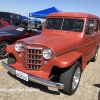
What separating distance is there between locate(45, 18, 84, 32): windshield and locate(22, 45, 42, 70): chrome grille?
1.53 metres

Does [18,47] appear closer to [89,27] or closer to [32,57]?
[32,57]

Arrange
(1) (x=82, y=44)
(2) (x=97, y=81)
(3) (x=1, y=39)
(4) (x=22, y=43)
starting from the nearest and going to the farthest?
(4) (x=22, y=43)
(1) (x=82, y=44)
(2) (x=97, y=81)
(3) (x=1, y=39)

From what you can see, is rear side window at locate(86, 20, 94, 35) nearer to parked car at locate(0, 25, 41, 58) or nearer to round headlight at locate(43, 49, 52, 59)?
round headlight at locate(43, 49, 52, 59)

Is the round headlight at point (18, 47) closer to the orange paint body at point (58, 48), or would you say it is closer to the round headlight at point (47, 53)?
the orange paint body at point (58, 48)

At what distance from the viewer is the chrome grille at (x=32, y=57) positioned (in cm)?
330

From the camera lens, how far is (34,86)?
3.90m

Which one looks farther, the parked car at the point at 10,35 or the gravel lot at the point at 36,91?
the parked car at the point at 10,35

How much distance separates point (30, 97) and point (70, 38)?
1998 millimetres

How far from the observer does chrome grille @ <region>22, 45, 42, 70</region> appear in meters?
3.30

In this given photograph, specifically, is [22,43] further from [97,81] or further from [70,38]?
[97,81]

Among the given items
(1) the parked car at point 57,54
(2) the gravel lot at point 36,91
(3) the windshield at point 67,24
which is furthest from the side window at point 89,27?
(2) the gravel lot at point 36,91

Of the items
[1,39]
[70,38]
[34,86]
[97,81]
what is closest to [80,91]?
[97,81]

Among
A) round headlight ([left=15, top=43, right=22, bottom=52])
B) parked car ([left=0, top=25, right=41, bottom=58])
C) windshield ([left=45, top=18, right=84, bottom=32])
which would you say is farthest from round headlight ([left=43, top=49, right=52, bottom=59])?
parked car ([left=0, top=25, right=41, bottom=58])

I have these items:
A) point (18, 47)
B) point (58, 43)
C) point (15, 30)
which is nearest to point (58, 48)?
point (58, 43)
